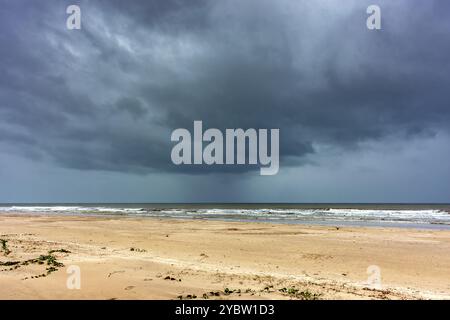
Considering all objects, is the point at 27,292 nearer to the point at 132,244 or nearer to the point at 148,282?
the point at 148,282

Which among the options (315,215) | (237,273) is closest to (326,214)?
(315,215)

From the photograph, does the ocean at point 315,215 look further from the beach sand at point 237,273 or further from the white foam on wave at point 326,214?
the beach sand at point 237,273

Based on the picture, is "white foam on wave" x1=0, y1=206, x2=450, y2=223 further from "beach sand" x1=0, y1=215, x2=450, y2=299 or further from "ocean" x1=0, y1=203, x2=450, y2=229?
"beach sand" x1=0, y1=215, x2=450, y2=299

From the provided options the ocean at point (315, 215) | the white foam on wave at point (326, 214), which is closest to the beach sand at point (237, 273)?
the ocean at point (315, 215)

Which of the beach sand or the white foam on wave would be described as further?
the white foam on wave

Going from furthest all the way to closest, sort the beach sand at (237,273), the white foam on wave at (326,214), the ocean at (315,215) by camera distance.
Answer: the white foam on wave at (326,214) < the ocean at (315,215) < the beach sand at (237,273)

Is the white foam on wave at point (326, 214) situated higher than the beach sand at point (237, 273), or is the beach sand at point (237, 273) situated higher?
the beach sand at point (237, 273)

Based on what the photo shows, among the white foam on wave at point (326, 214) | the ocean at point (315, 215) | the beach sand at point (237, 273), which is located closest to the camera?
the beach sand at point (237, 273)

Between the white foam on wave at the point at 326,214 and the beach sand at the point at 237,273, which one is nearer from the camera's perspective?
the beach sand at the point at 237,273

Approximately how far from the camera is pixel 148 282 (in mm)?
7965

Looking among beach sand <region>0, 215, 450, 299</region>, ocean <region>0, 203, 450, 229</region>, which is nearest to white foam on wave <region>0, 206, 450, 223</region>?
ocean <region>0, 203, 450, 229</region>
